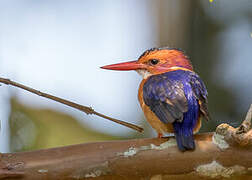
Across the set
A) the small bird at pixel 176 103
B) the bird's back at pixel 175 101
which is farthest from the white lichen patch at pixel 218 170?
the bird's back at pixel 175 101

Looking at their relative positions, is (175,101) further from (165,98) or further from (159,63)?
(159,63)

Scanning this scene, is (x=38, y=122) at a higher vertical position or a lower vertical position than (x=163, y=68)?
lower

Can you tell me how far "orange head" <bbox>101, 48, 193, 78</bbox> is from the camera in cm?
303

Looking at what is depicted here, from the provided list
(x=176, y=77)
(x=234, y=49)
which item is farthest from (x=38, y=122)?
(x=234, y=49)

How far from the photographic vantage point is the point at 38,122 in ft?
12.6

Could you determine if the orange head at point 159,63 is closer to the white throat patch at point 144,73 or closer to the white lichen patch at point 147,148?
the white throat patch at point 144,73

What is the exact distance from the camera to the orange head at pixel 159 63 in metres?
3.03

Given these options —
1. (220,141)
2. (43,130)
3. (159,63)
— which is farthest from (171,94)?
(43,130)

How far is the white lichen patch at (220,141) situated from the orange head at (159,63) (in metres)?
1.02

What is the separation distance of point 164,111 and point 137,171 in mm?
453

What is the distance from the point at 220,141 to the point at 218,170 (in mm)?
126

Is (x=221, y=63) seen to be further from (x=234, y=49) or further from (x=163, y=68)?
(x=163, y=68)

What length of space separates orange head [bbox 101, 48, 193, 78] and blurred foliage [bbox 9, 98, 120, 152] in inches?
36.6

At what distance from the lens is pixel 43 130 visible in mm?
3807
